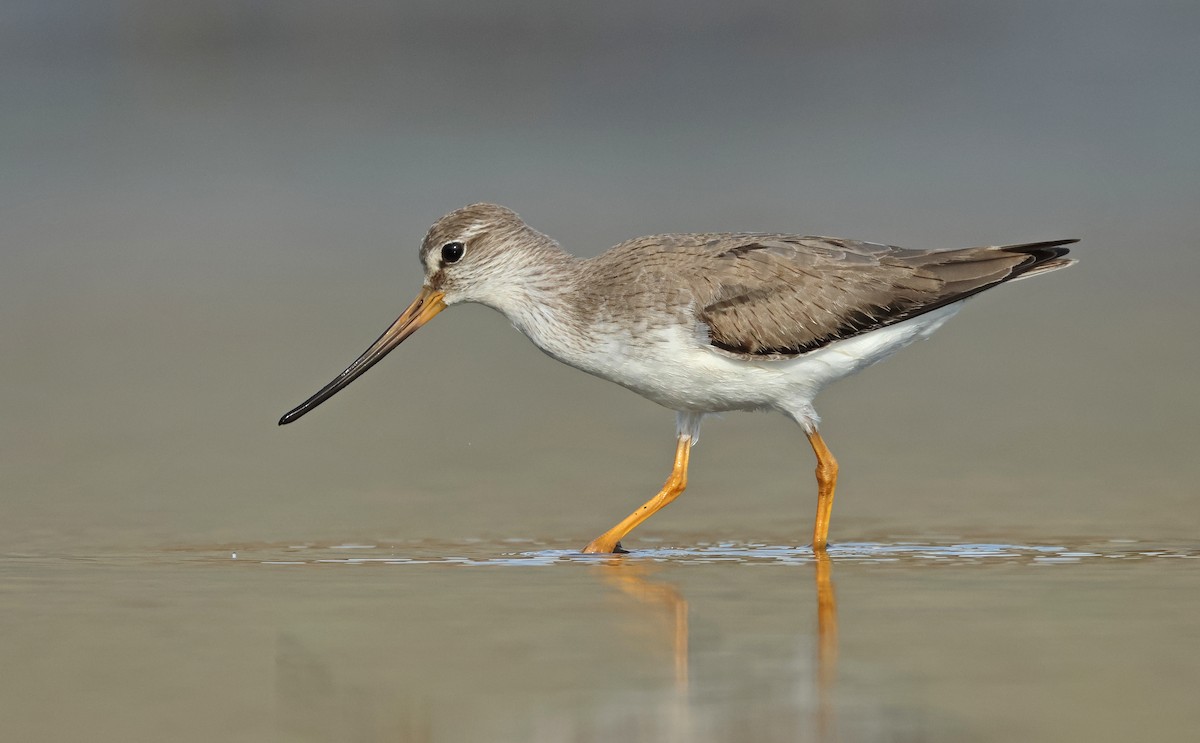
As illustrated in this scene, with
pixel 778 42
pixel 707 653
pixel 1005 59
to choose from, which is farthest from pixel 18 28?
pixel 707 653

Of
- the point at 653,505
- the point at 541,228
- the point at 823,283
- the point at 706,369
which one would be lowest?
the point at 653,505

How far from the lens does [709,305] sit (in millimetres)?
10766

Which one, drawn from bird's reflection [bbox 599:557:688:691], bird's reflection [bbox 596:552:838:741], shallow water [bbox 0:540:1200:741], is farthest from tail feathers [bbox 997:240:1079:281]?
bird's reflection [bbox 599:557:688:691]

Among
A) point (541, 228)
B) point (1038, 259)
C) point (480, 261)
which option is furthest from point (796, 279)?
point (541, 228)

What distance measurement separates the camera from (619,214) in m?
23.2

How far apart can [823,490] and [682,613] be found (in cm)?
261

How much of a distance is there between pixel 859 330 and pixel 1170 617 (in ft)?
11.1

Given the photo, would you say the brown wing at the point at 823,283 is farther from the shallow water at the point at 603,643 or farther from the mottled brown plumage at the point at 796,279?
the shallow water at the point at 603,643

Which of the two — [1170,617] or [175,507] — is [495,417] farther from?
[1170,617]

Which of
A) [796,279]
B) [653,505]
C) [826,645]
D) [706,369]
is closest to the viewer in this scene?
[826,645]

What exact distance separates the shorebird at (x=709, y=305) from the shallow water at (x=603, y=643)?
3.34 ft

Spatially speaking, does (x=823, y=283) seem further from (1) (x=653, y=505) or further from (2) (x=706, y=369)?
(1) (x=653, y=505)

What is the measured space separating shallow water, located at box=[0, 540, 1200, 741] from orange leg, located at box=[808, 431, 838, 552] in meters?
0.20

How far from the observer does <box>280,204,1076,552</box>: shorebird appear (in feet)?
34.8
